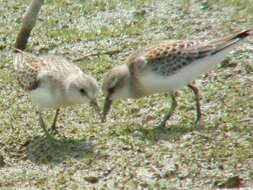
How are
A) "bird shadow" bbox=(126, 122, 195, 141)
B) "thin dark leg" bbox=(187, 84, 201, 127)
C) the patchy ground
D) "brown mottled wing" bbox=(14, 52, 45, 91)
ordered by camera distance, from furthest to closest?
"thin dark leg" bbox=(187, 84, 201, 127)
"brown mottled wing" bbox=(14, 52, 45, 91)
"bird shadow" bbox=(126, 122, 195, 141)
the patchy ground

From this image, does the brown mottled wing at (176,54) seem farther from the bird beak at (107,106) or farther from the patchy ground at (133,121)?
the patchy ground at (133,121)

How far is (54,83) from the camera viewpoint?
10133 millimetres

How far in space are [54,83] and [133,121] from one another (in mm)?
1136

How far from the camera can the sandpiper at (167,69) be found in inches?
409

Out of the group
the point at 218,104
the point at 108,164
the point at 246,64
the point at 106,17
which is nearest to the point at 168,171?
the point at 108,164

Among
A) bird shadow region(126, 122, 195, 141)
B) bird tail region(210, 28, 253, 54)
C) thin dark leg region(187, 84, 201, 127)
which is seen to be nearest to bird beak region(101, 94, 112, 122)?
bird shadow region(126, 122, 195, 141)

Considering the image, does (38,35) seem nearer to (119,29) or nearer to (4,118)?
(119,29)

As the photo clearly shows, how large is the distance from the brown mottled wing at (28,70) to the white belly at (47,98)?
0.39 feet

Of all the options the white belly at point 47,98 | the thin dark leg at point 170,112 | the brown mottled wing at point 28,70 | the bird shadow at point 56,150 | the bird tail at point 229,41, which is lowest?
the bird shadow at point 56,150

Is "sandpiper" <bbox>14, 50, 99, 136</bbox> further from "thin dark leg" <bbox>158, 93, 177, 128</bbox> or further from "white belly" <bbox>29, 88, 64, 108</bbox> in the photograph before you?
"thin dark leg" <bbox>158, 93, 177, 128</bbox>

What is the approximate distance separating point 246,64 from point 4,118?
10.3ft

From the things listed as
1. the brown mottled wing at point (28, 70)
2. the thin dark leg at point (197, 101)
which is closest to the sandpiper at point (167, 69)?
the thin dark leg at point (197, 101)

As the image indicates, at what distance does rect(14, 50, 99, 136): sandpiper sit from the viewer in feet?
32.5

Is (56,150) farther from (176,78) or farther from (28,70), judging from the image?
(176,78)
